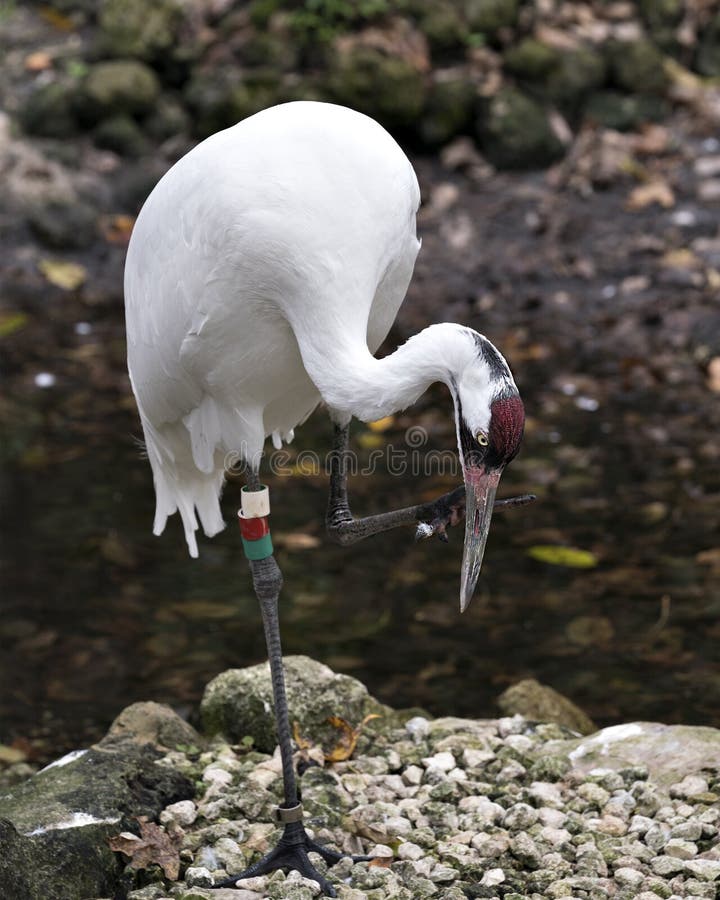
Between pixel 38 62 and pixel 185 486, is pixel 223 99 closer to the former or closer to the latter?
pixel 38 62

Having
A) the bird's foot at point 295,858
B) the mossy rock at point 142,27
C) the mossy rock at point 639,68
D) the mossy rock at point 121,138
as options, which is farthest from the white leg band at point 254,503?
the mossy rock at point 142,27

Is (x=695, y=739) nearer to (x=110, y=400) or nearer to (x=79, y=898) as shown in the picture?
(x=79, y=898)

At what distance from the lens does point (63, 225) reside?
Result: 884 centimetres

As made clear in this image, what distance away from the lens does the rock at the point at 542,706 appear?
4492mm

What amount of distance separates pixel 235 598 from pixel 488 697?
1230 mm

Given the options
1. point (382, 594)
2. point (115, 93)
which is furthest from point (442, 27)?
point (382, 594)

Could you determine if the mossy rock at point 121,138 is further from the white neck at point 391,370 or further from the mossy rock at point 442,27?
the white neck at point 391,370

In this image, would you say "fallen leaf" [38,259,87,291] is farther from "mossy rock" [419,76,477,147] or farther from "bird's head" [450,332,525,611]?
"bird's head" [450,332,525,611]

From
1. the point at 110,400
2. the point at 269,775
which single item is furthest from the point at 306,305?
the point at 110,400

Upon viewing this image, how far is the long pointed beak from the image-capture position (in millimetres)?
3107

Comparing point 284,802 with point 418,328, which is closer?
point 284,802

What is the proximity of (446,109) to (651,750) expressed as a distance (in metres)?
6.15

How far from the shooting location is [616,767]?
3900 mm

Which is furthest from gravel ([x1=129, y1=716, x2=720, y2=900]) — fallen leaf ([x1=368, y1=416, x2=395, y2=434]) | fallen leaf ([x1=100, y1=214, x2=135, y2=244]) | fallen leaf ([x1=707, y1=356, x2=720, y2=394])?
fallen leaf ([x1=100, y1=214, x2=135, y2=244])
